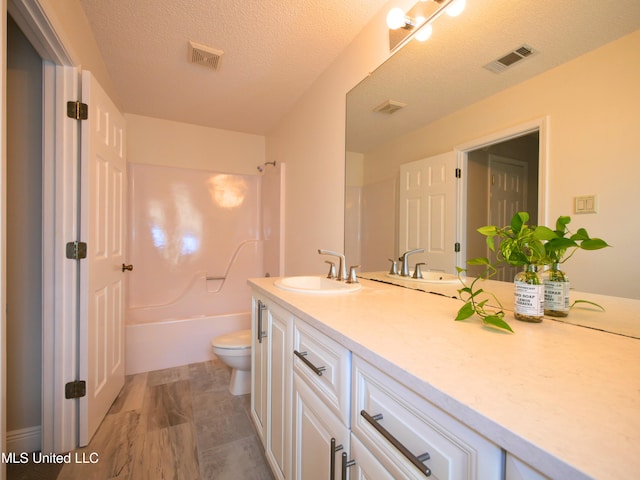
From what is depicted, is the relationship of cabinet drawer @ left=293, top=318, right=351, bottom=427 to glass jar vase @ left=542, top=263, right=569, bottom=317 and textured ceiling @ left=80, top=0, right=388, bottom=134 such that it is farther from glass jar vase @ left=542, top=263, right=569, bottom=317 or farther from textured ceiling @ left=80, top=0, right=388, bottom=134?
textured ceiling @ left=80, top=0, right=388, bottom=134

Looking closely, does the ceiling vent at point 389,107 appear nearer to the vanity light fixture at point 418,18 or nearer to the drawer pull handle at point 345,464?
the vanity light fixture at point 418,18

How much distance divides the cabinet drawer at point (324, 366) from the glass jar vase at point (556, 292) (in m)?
0.60

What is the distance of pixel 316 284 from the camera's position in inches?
62.9

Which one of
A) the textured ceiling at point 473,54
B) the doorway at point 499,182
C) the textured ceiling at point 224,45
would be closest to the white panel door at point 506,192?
the doorway at point 499,182

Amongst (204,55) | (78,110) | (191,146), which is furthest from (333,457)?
(191,146)

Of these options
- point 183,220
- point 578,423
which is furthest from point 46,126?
point 578,423

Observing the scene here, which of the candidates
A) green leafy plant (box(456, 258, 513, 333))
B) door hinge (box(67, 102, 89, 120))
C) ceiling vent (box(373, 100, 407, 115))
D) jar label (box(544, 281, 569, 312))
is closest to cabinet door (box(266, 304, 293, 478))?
green leafy plant (box(456, 258, 513, 333))

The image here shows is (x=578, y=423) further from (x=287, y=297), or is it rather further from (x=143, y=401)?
(x=143, y=401)

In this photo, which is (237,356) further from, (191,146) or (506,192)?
(191,146)

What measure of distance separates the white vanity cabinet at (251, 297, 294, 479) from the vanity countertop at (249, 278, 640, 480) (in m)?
0.27

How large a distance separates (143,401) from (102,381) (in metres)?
0.36

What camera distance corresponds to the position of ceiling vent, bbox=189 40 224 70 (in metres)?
1.79

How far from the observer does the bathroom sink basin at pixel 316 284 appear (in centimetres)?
122

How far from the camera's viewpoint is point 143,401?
1900mm
